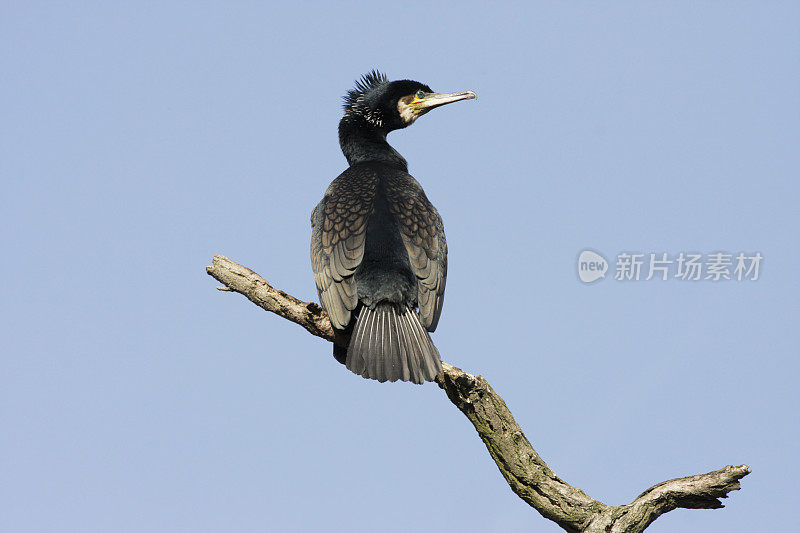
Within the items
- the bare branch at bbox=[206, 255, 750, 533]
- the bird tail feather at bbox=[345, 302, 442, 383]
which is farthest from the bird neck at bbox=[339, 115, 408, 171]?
the bare branch at bbox=[206, 255, 750, 533]

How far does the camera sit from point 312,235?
6.67m

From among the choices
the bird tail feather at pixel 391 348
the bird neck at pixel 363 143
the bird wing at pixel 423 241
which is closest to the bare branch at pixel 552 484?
the bird tail feather at pixel 391 348

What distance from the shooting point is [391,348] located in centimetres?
564

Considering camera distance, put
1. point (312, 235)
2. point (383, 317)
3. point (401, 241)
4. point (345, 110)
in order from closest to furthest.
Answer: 1. point (383, 317)
2. point (401, 241)
3. point (312, 235)
4. point (345, 110)

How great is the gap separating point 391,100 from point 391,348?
3.01 meters

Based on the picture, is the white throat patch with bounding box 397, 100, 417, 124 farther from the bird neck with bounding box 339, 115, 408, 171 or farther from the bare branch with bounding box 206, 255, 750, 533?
the bare branch with bounding box 206, 255, 750, 533

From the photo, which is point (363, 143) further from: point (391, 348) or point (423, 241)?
point (391, 348)

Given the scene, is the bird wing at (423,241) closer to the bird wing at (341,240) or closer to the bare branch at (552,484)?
the bird wing at (341,240)

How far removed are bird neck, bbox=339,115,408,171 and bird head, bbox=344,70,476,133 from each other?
0.06 m

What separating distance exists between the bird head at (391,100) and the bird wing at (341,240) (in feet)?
3.12

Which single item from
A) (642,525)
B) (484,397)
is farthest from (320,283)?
(642,525)

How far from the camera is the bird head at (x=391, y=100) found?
762cm

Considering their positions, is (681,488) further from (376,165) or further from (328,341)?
(376,165)

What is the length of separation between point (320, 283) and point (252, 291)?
1.77 feet
